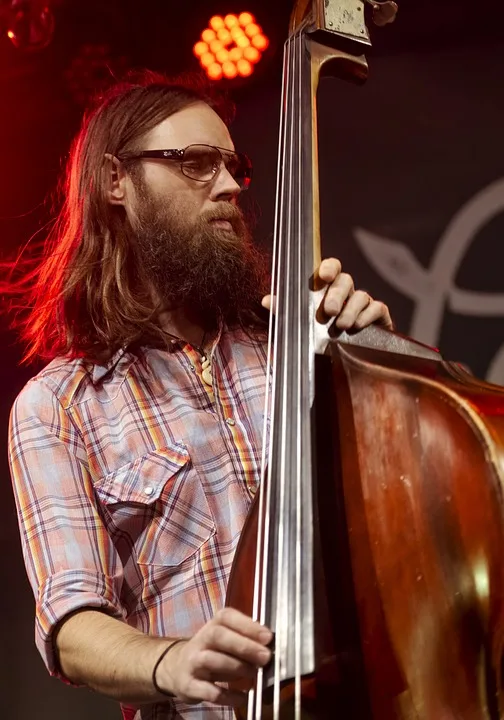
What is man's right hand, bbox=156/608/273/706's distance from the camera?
24.7 inches

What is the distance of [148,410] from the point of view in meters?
1.30

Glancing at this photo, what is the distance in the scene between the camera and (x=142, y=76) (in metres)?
1.93

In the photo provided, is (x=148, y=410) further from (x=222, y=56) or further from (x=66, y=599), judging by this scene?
(x=222, y=56)

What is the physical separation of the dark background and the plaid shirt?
1304 mm

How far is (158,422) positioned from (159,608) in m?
0.30

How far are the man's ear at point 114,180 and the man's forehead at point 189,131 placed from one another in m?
0.10

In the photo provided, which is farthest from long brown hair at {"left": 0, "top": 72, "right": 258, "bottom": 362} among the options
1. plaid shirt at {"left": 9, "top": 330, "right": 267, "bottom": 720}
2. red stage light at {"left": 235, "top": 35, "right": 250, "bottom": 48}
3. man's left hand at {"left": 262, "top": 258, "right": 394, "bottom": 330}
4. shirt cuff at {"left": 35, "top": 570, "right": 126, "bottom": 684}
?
red stage light at {"left": 235, "top": 35, "right": 250, "bottom": 48}

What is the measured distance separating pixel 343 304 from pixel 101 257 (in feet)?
2.78

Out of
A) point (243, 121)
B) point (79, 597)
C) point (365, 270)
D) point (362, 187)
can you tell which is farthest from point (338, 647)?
point (243, 121)

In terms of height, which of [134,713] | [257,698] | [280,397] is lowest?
[134,713]

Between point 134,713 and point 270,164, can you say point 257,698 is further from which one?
point 270,164

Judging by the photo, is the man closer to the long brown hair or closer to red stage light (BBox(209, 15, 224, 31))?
the long brown hair

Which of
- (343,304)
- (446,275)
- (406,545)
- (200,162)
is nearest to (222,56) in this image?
(446,275)

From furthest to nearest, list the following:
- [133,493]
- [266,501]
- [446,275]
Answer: [446,275] → [133,493] → [266,501]
